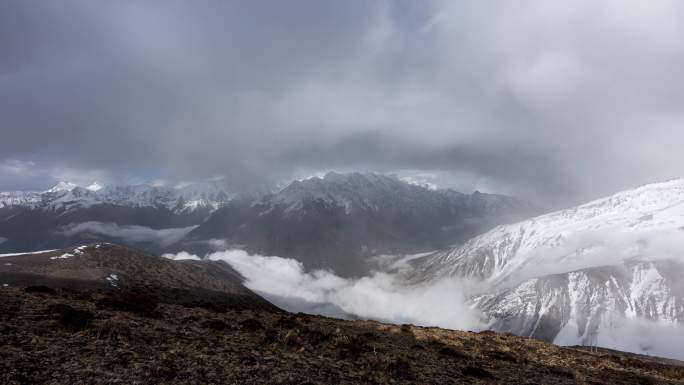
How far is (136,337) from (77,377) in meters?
6.67

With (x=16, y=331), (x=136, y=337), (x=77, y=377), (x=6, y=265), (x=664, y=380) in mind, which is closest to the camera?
(x=77, y=377)

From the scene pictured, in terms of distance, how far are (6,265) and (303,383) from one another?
356 ft

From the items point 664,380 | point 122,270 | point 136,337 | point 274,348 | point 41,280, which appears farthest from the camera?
point 122,270

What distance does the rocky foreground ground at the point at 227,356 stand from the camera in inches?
685

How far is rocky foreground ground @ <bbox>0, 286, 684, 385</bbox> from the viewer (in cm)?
1739

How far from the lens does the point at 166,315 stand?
104 ft

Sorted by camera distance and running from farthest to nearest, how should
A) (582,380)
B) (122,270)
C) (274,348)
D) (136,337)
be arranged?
(122,270) → (582,380) → (274,348) → (136,337)

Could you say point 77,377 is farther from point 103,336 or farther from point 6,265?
point 6,265

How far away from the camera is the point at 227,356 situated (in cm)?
2111

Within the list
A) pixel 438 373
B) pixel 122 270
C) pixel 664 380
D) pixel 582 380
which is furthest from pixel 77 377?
pixel 122 270

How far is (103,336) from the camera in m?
21.8

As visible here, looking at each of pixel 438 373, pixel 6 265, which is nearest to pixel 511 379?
pixel 438 373

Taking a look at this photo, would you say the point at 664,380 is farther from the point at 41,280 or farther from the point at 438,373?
the point at 41,280

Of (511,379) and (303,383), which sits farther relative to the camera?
(511,379)
